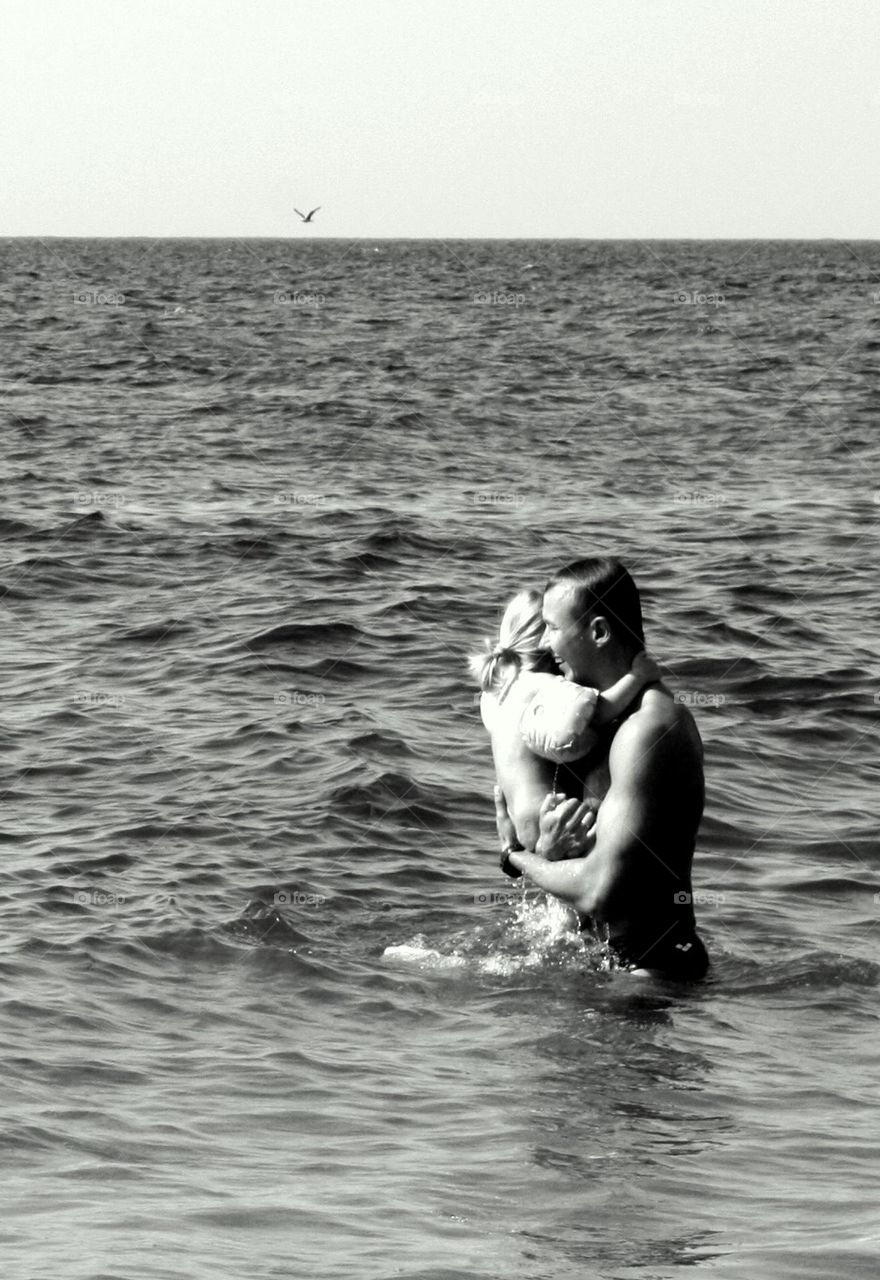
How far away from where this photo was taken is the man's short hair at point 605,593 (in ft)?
25.3

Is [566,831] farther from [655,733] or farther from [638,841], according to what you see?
[655,733]

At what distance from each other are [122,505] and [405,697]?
8.58 metres


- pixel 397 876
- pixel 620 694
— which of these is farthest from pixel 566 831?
pixel 397 876

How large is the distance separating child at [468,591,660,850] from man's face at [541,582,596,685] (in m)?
0.10

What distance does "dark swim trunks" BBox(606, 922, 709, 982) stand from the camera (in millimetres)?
8328

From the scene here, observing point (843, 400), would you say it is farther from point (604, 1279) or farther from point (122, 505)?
point (604, 1279)

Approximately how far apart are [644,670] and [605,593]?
0.41 metres

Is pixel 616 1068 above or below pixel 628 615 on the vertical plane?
below

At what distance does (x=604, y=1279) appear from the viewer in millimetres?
5516

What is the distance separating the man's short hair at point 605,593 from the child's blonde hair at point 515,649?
1.22 ft

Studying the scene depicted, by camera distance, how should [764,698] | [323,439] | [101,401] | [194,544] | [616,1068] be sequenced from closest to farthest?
1. [616,1068]
2. [764,698]
3. [194,544]
4. [323,439]
5. [101,401]

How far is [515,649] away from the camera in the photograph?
27.3 feet

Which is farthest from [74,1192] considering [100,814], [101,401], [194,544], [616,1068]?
[101,401]

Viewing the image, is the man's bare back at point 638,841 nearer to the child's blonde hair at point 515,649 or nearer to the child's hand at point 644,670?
the child's hand at point 644,670
